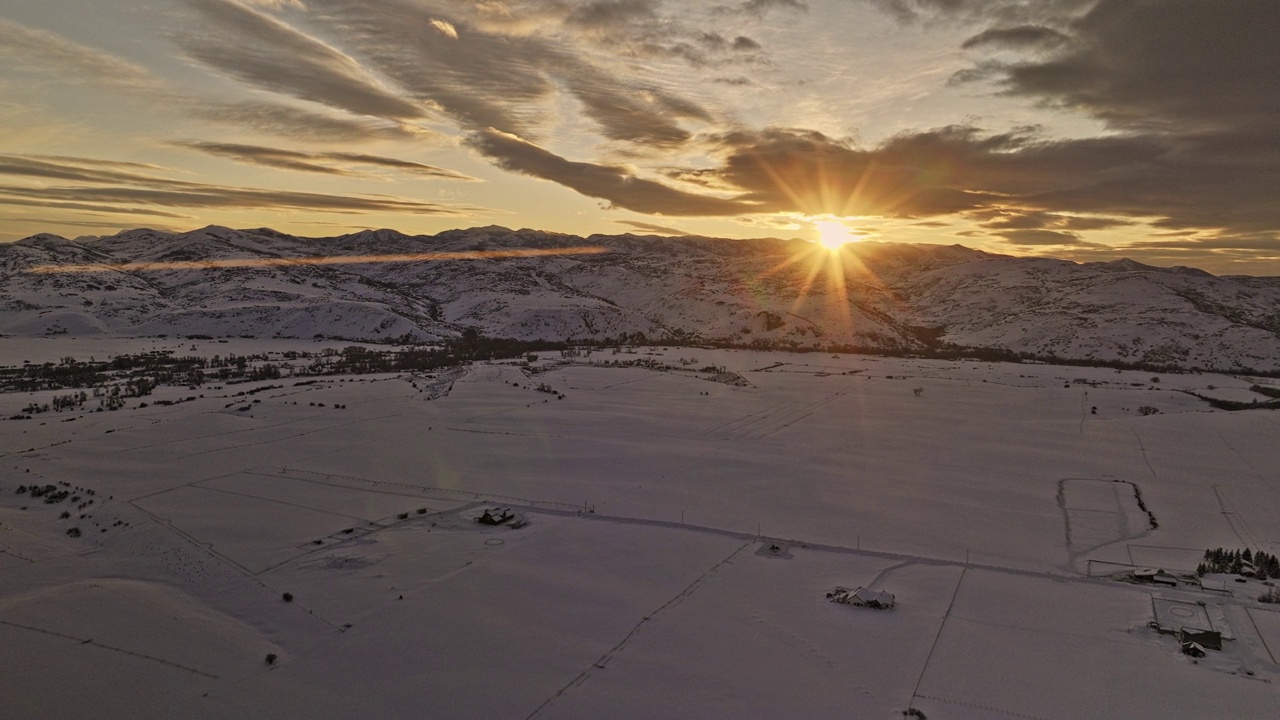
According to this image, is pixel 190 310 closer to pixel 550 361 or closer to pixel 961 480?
pixel 550 361

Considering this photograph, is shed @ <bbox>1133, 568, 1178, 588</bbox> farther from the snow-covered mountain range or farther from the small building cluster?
the snow-covered mountain range

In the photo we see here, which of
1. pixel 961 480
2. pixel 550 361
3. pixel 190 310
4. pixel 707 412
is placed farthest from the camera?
pixel 190 310

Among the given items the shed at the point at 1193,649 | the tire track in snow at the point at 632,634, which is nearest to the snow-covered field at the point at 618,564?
the tire track in snow at the point at 632,634

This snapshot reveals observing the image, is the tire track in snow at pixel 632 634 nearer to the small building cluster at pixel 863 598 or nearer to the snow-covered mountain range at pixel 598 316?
the small building cluster at pixel 863 598

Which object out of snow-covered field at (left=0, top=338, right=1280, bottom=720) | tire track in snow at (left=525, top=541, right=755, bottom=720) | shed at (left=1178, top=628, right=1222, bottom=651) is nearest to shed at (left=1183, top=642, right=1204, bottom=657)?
shed at (left=1178, top=628, right=1222, bottom=651)

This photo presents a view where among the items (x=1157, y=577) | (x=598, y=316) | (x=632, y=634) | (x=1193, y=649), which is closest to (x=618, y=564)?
(x=632, y=634)

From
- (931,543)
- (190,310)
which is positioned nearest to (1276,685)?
(931,543)

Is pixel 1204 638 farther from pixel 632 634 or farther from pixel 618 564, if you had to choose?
pixel 618 564

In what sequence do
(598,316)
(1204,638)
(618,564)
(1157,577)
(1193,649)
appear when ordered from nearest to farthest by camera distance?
(1193,649) → (1204,638) → (1157,577) → (618,564) → (598,316)
